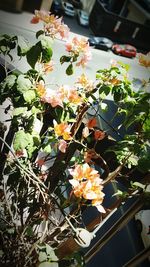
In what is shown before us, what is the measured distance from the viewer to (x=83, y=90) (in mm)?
1612

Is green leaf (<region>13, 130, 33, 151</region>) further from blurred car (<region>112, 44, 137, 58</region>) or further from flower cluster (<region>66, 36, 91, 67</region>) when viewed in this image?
blurred car (<region>112, 44, 137, 58</region>)

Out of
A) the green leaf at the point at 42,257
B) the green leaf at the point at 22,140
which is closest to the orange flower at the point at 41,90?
the green leaf at the point at 22,140

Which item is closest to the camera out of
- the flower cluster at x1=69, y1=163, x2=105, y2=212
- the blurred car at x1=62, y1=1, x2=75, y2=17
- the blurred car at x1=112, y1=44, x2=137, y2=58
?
the flower cluster at x1=69, y1=163, x2=105, y2=212

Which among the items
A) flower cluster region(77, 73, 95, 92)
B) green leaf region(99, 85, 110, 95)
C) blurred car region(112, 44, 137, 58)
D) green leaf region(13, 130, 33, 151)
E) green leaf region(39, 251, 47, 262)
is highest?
green leaf region(99, 85, 110, 95)

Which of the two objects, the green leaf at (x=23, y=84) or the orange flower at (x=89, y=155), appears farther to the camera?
the orange flower at (x=89, y=155)

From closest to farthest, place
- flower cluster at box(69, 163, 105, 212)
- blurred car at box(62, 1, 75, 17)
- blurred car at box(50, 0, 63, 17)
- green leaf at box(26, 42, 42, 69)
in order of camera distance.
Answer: flower cluster at box(69, 163, 105, 212)
green leaf at box(26, 42, 42, 69)
blurred car at box(50, 0, 63, 17)
blurred car at box(62, 1, 75, 17)

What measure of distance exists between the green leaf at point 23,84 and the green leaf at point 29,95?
33mm

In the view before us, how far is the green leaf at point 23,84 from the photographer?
4.98ft

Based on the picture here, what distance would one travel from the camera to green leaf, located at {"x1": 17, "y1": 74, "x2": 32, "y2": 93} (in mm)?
1519

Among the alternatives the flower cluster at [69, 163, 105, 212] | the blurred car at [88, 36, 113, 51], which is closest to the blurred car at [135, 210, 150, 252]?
the flower cluster at [69, 163, 105, 212]

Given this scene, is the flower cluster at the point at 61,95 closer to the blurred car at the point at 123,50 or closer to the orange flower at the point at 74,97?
the orange flower at the point at 74,97

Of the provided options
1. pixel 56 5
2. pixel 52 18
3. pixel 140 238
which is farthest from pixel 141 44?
→ pixel 52 18

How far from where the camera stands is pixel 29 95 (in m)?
1.50

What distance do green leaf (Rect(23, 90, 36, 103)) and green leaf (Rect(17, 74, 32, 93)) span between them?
3 centimetres
